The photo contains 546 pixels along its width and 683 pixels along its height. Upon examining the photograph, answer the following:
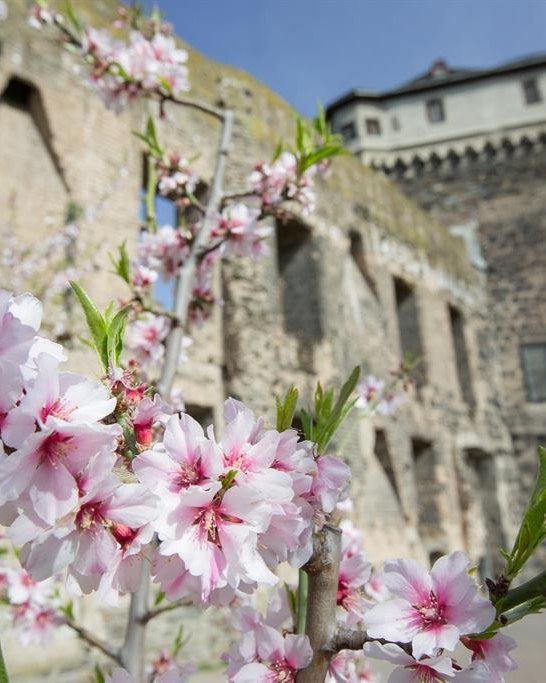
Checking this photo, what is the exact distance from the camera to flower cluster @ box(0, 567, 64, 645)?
2.44 meters

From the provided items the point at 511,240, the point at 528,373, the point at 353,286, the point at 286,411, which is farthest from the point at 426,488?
the point at 286,411

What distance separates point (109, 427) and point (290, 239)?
936cm

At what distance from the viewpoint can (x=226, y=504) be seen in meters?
0.88

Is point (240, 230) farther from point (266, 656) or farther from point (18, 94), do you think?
point (18, 94)

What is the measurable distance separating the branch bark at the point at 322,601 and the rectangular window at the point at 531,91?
2004 cm

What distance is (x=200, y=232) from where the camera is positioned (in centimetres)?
235

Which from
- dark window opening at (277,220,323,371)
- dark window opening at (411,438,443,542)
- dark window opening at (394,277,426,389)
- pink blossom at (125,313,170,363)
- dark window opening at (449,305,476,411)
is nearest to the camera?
pink blossom at (125,313,170,363)

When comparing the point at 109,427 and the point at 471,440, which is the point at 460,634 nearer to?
the point at 109,427

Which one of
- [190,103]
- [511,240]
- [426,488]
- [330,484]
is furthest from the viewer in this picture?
[511,240]

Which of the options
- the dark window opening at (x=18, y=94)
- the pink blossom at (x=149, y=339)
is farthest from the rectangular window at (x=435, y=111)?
the pink blossom at (x=149, y=339)

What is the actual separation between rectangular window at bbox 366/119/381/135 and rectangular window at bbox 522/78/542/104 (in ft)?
13.9

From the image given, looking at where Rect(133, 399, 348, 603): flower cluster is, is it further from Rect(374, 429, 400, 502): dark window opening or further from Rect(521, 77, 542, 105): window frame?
Rect(521, 77, 542, 105): window frame

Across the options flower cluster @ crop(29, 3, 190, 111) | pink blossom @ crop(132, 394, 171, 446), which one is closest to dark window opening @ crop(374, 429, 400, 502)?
flower cluster @ crop(29, 3, 190, 111)

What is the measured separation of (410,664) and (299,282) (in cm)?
898
